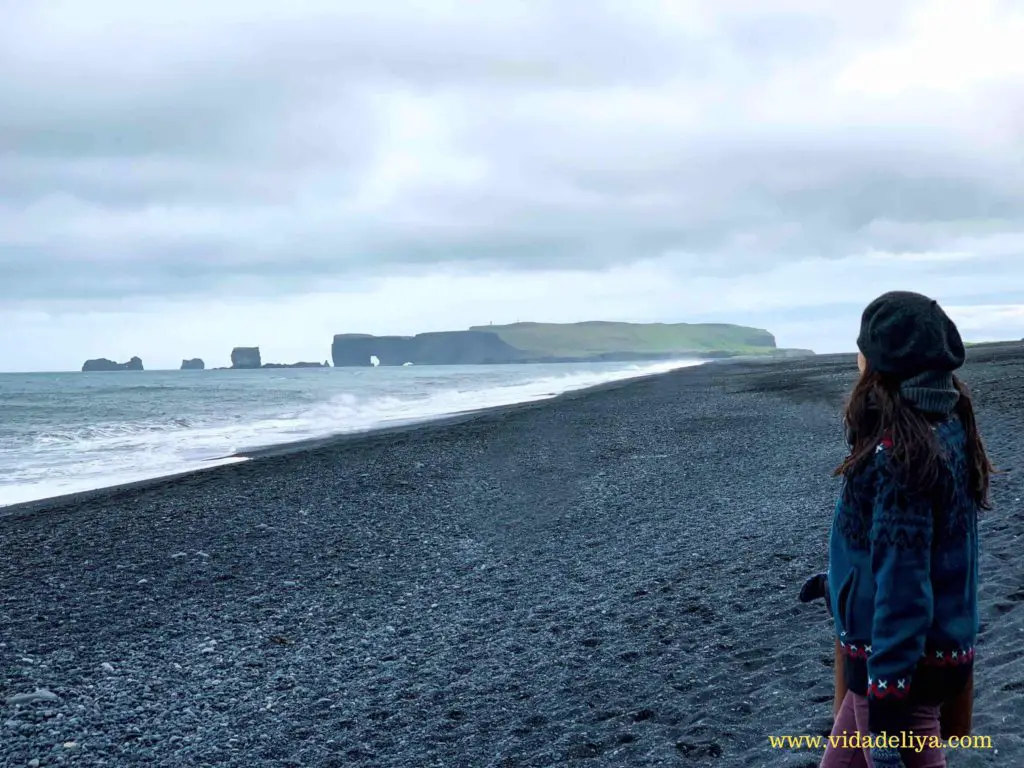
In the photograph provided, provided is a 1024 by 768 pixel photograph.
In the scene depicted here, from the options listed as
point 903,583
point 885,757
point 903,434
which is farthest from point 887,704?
point 903,434

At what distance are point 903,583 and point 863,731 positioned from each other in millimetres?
585

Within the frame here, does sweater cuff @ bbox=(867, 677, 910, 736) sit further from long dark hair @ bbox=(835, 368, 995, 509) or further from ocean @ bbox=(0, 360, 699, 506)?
ocean @ bbox=(0, 360, 699, 506)

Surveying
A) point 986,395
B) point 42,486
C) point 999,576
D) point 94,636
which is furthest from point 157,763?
point 986,395

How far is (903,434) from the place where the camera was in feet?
7.97

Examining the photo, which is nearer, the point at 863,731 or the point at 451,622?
the point at 863,731

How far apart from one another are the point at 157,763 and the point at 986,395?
1882 centimetres

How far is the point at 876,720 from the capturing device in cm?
242

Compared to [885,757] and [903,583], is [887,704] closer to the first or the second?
[885,757]

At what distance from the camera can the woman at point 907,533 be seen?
2342mm

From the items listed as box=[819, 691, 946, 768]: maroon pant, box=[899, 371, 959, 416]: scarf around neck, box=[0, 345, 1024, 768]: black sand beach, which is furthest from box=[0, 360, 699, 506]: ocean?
box=[899, 371, 959, 416]: scarf around neck

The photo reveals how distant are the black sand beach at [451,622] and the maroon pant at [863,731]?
52.4 inches

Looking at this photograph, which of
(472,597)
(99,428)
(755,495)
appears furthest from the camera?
(99,428)

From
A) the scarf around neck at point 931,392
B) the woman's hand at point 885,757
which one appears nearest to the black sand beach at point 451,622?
the woman's hand at point 885,757

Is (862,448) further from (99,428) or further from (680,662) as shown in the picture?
(99,428)
